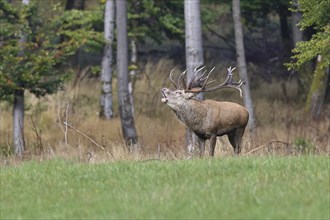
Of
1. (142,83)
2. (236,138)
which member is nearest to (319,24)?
(236,138)

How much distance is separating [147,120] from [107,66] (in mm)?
2163

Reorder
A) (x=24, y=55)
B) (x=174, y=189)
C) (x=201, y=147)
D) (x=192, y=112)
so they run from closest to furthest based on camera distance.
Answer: (x=174, y=189) → (x=192, y=112) → (x=201, y=147) → (x=24, y=55)

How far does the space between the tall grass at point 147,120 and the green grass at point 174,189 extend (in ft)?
14.9

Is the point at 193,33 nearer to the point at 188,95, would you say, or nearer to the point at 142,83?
the point at 188,95

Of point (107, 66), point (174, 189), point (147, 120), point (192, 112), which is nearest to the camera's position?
point (174, 189)

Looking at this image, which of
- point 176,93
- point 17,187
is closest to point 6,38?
point 176,93

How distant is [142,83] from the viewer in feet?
111

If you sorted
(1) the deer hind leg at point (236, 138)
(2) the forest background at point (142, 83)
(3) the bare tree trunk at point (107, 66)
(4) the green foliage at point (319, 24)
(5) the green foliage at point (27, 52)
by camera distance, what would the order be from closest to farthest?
1. (1) the deer hind leg at point (236, 138)
2. (4) the green foliage at point (319, 24)
3. (2) the forest background at point (142, 83)
4. (5) the green foliage at point (27, 52)
5. (3) the bare tree trunk at point (107, 66)

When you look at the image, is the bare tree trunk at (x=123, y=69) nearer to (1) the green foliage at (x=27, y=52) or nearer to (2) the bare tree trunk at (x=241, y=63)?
(1) the green foliage at (x=27, y=52)

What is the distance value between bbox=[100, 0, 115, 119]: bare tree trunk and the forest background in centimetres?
31

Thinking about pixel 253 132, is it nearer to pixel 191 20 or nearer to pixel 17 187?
pixel 191 20

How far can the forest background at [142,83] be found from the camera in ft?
66.6

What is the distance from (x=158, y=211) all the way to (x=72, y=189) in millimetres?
1959

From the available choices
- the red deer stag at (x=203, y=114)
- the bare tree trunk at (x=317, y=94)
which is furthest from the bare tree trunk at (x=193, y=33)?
the bare tree trunk at (x=317, y=94)
